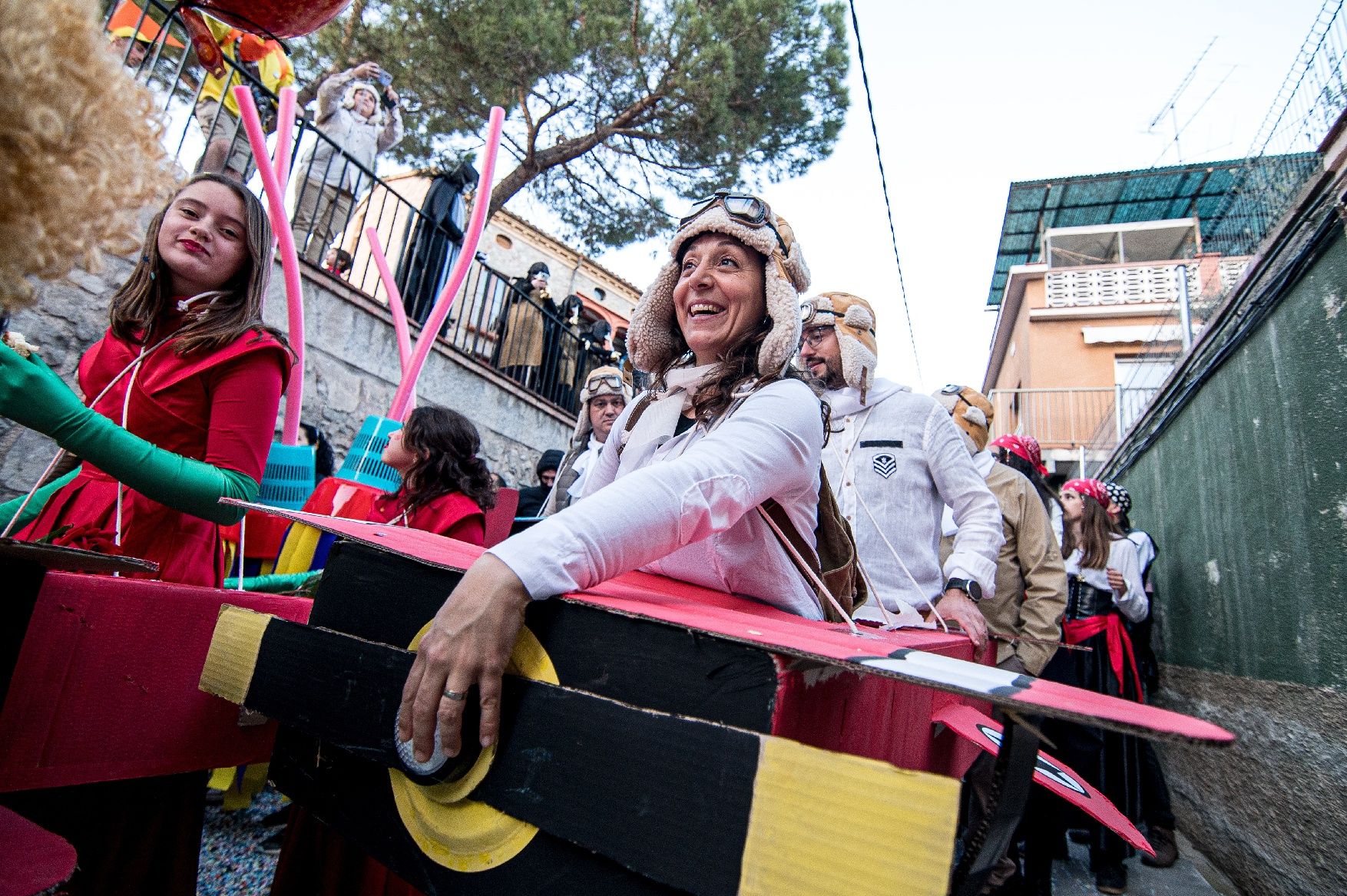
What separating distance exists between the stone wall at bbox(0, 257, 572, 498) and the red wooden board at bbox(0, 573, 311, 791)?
62cm

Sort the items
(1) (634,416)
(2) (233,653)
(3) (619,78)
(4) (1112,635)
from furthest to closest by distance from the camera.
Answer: (3) (619,78)
(4) (1112,635)
(1) (634,416)
(2) (233,653)

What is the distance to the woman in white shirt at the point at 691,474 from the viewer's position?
0.97 metres

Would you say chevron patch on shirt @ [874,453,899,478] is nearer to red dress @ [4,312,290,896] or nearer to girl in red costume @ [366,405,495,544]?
girl in red costume @ [366,405,495,544]

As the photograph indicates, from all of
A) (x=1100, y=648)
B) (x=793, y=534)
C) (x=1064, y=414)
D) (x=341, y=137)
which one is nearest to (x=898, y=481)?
(x=793, y=534)

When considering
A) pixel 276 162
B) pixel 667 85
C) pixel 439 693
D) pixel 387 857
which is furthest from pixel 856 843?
pixel 667 85

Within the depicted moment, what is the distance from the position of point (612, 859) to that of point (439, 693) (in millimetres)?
296

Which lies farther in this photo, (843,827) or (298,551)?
(298,551)

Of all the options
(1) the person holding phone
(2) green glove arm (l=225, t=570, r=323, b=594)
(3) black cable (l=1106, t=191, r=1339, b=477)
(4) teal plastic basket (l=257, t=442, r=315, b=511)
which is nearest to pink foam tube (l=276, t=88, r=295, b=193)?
(4) teal plastic basket (l=257, t=442, r=315, b=511)

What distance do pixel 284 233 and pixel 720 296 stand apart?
295 centimetres

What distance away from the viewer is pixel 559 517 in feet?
3.54

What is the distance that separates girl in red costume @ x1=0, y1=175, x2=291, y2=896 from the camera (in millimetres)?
1458

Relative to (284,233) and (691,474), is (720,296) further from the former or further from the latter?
(284,233)

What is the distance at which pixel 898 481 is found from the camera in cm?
309

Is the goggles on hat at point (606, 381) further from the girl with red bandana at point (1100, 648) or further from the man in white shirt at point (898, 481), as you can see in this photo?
the girl with red bandana at point (1100, 648)
